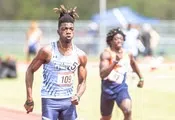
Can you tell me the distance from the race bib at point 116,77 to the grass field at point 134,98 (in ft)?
8.71

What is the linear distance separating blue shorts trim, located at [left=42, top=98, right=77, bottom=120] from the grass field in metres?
5.30

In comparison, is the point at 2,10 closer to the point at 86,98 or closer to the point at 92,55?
the point at 92,55

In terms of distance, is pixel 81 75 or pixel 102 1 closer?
pixel 81 75

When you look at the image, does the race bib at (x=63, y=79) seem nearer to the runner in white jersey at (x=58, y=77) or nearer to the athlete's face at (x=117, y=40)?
the runner in white jersey at (x=58, y=77)

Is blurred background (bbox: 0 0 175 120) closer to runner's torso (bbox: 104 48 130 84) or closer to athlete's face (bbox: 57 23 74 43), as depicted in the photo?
runner's torso (bbox: 104 48 130 84)

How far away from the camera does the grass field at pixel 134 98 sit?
14.7 meters

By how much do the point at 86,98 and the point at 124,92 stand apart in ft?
22.0

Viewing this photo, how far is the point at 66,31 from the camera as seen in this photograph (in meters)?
8.52

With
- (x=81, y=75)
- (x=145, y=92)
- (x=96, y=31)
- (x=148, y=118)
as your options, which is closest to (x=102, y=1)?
(x=96, y=31)

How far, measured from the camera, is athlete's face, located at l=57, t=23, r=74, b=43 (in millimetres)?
8523

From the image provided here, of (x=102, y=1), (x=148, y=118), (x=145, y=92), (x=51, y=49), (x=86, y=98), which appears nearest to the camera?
(x=51, y=49)

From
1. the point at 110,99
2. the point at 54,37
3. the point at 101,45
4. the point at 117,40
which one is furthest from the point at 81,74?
the point at 54,37

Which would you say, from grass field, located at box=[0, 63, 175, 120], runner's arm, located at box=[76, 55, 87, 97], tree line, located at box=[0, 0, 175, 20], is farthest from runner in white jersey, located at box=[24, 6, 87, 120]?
tree line, located at box=[0, 0, 175, 20]

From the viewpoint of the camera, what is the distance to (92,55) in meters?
43.4
